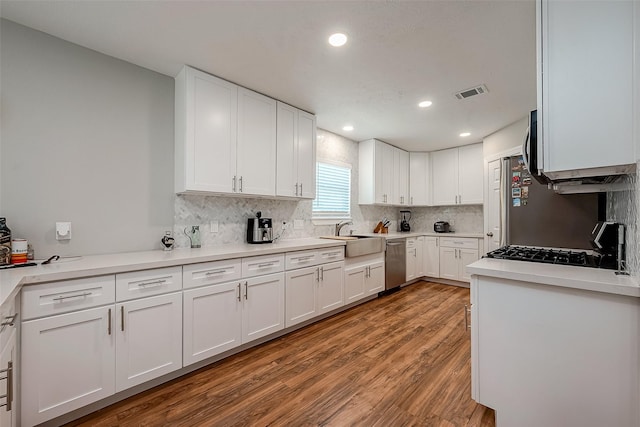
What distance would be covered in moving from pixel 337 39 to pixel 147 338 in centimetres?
243

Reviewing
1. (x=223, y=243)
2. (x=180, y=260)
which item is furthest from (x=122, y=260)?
(x=223, y=243)

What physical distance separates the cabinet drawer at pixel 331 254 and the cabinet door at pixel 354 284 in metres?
0.24

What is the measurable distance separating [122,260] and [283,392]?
1.42m

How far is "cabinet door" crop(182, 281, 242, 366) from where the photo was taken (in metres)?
2.02

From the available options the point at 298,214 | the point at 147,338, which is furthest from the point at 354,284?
the point at 147,338

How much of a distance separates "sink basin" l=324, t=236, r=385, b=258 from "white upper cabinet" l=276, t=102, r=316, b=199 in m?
0.77

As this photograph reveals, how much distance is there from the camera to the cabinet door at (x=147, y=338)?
1729 millimetres

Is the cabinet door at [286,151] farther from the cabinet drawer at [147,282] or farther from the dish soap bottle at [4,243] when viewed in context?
the dish soap bottle at [4,243]

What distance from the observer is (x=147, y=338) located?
1.83 metres

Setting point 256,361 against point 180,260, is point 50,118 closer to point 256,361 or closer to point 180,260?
point 180,260

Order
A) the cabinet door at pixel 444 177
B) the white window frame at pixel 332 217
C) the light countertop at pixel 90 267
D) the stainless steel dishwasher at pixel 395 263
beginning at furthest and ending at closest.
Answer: the cabinet door at pixel 444 177 → the stainless steel dishwasher at pixel 395 263 → the white window frame at pixel 332 217 → the light countertop at pixel 90 267

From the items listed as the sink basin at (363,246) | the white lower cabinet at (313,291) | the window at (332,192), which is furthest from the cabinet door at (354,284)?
the window at (332,192)

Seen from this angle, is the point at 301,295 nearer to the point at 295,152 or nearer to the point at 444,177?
the point at 295,152

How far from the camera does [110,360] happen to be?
1.68 m
